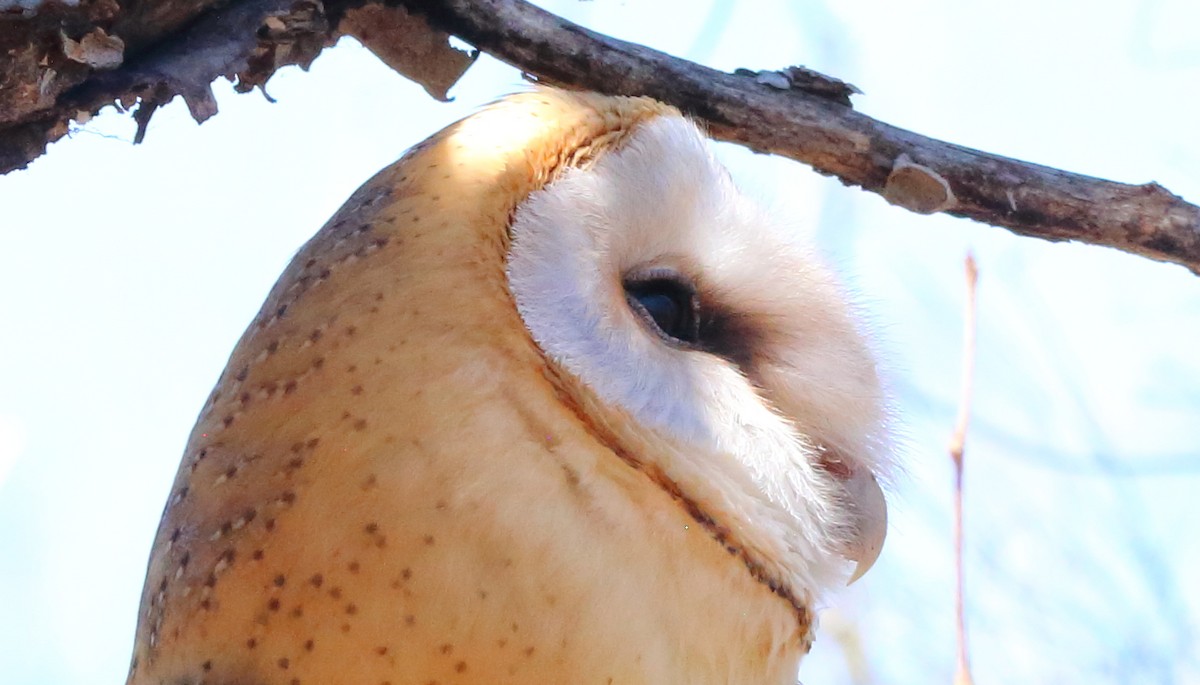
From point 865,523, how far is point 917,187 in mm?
504

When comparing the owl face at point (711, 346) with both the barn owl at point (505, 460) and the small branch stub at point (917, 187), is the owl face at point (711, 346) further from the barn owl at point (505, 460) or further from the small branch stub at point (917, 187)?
the small branch stub at point (917, 187)

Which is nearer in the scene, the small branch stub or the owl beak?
the owl beak

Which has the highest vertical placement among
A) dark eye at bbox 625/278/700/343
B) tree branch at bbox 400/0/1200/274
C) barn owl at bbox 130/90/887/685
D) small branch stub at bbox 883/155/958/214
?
tree branch at bbox 400/0/1200/274

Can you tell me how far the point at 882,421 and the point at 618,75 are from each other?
0.58 m

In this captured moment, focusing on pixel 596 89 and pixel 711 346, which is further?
pixel 596 89

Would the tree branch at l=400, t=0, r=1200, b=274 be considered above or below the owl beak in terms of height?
above

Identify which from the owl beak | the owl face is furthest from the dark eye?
the owl beak

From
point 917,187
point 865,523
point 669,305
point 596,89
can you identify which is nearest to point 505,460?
point 669,305

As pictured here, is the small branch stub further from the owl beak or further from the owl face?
the owl beak

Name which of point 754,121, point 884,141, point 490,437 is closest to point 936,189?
point 884,141

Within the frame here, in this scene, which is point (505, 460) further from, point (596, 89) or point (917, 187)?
point (917, 187)

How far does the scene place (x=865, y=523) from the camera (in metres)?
1.37

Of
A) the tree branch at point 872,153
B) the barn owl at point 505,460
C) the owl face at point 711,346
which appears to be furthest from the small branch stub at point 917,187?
the barn owl at point 505,460

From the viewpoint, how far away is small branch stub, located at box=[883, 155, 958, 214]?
1590mm
